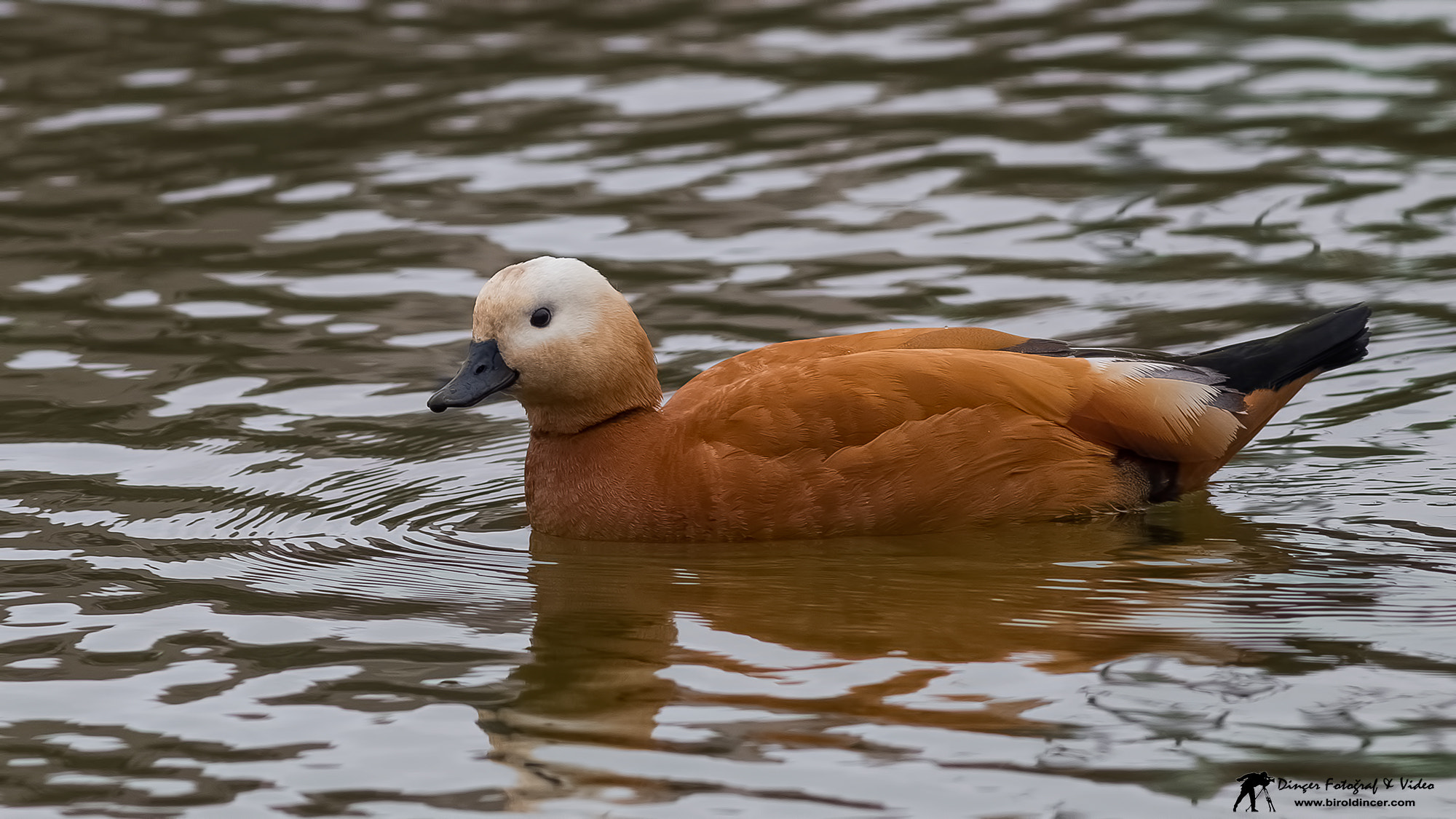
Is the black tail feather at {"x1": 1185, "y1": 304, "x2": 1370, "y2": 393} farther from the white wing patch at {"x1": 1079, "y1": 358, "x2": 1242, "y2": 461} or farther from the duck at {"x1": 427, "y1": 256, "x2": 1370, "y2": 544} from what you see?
the white wing patch at {"x1": 1079, "y1": 358, "x2": 1242, "y2": 461}

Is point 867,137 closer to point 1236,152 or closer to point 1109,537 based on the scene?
point 1236,152

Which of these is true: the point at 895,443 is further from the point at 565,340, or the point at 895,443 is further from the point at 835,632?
the point at 565,340

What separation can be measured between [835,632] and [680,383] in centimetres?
313

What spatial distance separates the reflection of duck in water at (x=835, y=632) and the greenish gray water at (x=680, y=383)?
24mm

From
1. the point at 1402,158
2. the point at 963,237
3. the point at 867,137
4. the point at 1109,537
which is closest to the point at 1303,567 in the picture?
the point at 1109,537

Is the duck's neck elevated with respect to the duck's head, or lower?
lower

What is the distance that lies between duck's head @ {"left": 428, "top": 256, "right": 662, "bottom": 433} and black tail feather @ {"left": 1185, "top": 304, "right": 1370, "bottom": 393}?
2.33m

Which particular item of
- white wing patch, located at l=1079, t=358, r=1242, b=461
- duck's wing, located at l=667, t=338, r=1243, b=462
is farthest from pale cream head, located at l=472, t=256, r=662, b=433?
white wing patch, located at l=1079, t=358, r=1242, b=461

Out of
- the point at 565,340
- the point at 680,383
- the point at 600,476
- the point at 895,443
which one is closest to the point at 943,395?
the point at 895,443

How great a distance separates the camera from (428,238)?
455 inches

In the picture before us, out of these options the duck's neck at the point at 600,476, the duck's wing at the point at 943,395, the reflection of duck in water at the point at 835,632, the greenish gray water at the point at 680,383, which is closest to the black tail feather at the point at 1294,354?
the duck's wing at the point at 943,395

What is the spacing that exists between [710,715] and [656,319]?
15.5ft

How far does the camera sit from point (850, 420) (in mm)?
7270

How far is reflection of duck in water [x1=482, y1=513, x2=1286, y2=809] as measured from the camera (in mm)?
5695
